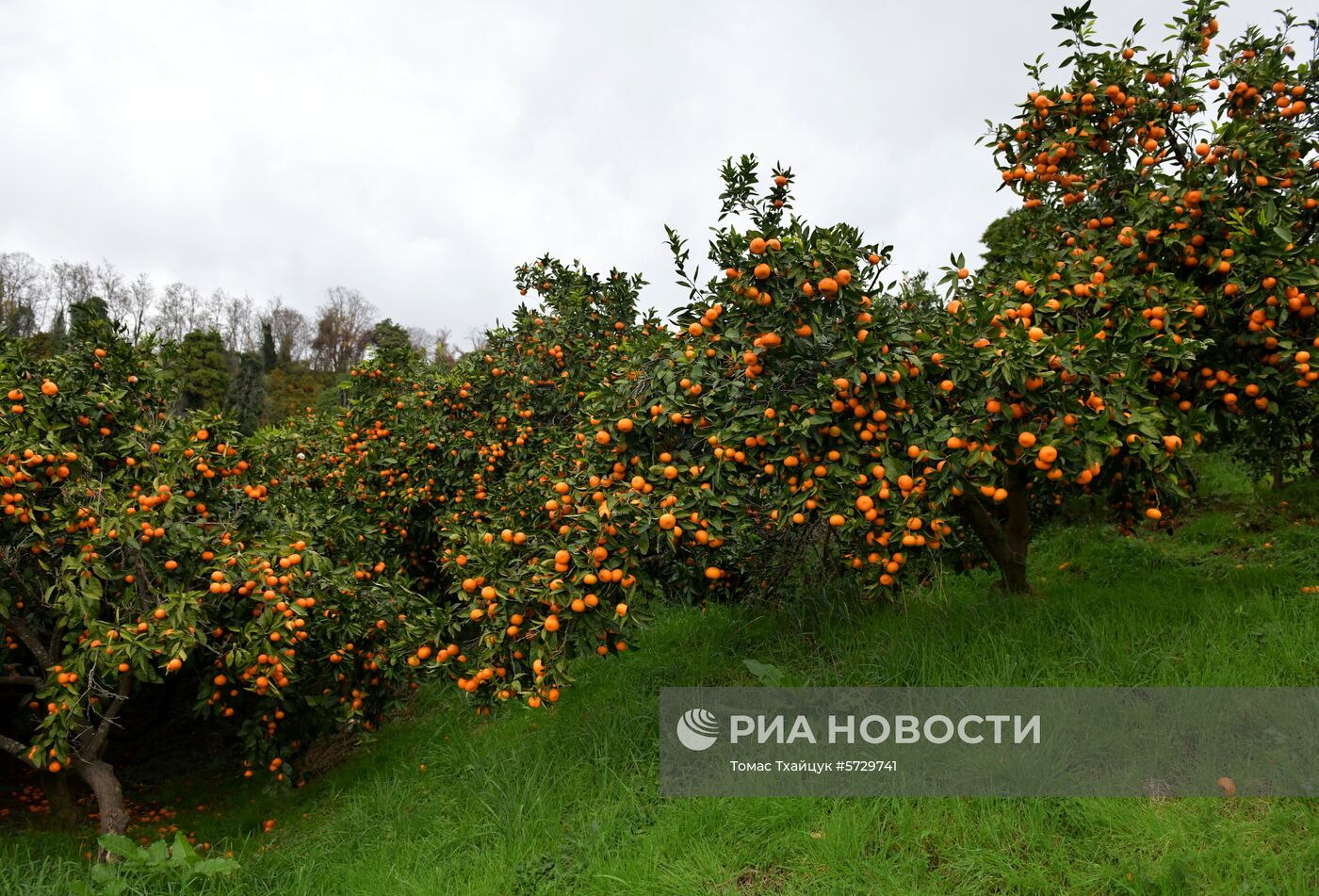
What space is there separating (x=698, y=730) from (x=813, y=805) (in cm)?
78

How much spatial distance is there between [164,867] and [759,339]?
3.56 metres

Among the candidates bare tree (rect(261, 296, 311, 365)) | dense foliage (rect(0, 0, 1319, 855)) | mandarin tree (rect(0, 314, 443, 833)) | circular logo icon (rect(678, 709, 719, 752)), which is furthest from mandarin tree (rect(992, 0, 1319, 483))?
bare tree (rect(261, 296, 311, 365))

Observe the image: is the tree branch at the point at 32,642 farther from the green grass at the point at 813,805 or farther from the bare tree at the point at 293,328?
the bare tree at the point at 293,328

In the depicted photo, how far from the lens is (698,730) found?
3623 mm

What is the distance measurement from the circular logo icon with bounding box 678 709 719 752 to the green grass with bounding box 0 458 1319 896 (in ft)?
0.60

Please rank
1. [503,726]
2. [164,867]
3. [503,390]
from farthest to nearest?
[503,390] < [503,726] < [164,867]

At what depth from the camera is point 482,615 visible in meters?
3.28

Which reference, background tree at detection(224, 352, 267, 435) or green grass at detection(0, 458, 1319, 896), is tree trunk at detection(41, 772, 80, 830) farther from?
background tree at detection(224, 352, 267, 435)

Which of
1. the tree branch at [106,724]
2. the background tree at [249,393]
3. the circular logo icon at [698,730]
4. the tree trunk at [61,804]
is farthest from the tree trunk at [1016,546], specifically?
the background tree at [249,393]

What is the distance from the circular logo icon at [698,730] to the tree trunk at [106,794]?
3.18 meters

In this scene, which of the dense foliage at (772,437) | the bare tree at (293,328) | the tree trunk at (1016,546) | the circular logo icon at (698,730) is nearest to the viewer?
the dense foliage at (772,437)

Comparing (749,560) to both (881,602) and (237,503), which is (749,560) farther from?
(237,503)

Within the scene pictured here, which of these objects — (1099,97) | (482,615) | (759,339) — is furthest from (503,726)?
(1099,97)

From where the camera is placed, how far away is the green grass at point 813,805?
99.6 inches
